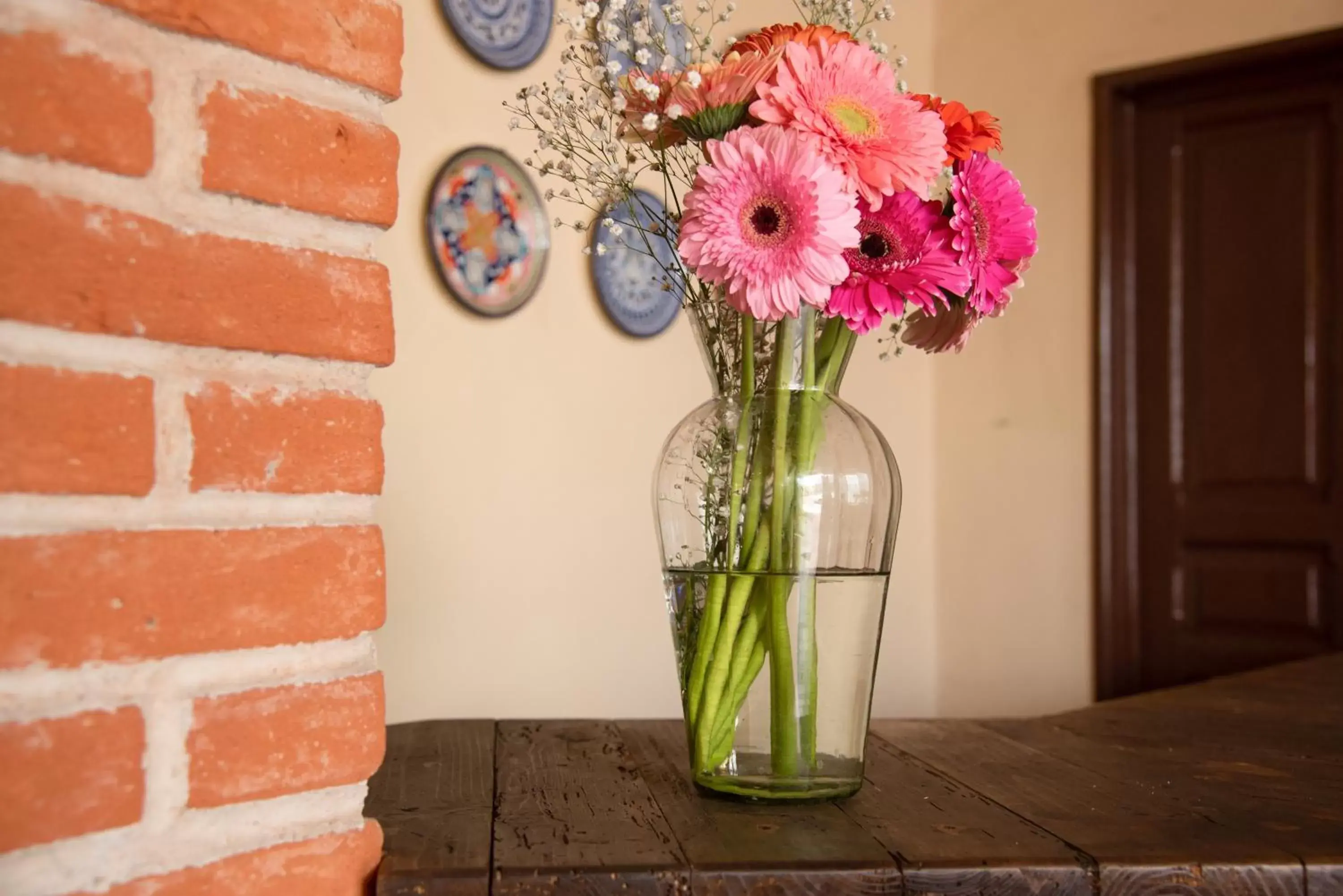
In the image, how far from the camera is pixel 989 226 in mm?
867

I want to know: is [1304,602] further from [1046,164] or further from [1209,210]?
[1046,164]

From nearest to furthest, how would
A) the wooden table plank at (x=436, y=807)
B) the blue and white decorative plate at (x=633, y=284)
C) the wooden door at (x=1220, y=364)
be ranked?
1. the wooden table plank at (x=436, y=807)
2. the blue and white decorative plate at (x=633, y=284)
3. the wooden door at (x=1220, y=364)

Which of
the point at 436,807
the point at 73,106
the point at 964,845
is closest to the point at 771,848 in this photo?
the point at 964,845

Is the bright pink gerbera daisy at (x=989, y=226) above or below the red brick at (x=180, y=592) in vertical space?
above

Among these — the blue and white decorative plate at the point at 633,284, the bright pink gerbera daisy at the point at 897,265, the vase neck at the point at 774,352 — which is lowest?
the vase neck at the point at 774,352

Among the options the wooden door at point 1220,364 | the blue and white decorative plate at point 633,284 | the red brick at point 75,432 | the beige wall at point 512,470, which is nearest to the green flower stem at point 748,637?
the red brick at point 75,432

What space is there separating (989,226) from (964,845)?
443 millimetres

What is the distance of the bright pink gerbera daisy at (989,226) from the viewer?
33.4 inches

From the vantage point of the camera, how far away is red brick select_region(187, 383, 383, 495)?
23.7 inches

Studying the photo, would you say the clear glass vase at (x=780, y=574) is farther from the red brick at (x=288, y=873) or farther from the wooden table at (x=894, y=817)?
the red brick at (x=288, y=873)

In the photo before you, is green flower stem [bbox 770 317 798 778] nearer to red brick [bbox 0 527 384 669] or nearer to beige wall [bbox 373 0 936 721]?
red brick [bbox 0 527 384 669]

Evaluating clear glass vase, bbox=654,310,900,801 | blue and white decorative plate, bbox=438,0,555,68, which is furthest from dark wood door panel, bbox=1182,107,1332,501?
clear glass vase, bbox=654,310,900,801

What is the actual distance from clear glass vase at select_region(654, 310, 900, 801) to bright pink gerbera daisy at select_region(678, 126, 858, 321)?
92 mm

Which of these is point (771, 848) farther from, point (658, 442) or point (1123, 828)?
point (658, 442)
